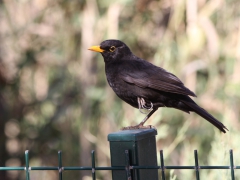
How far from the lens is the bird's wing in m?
4.18

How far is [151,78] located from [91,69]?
3.66 metres

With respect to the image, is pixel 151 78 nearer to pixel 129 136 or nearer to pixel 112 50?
pixel 112 50

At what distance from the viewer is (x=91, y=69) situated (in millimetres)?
7930

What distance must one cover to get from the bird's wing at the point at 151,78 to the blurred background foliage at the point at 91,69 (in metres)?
1.72

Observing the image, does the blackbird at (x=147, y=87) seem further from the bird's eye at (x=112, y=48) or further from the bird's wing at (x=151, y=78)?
the bird's eye at (x=112, y=48)

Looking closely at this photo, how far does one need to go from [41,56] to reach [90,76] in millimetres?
1226

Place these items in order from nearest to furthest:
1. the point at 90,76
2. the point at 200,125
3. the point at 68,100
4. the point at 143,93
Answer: the point at 143,93 < the point at 200,125 < the point at 90,76 < the point at 68,100

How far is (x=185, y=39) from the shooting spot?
22.6ft

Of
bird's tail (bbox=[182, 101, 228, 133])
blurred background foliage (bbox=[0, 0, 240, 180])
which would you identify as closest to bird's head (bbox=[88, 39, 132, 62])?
bird's tail (bbox=[182, 101, 228, 133])

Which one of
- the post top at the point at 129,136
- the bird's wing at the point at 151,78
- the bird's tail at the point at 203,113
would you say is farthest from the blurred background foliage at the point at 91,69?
the post top at the point at 129,136

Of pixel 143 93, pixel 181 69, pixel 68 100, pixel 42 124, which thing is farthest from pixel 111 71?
pixel 42 124

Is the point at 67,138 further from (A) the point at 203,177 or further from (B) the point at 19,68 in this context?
(A) the point at 203,177

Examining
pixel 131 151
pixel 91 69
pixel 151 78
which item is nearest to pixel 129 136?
pixel 131 151

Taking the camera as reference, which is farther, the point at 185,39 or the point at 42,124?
the point at 42,124
